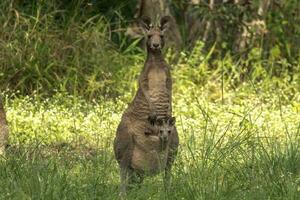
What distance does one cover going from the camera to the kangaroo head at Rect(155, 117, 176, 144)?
6.13 metres

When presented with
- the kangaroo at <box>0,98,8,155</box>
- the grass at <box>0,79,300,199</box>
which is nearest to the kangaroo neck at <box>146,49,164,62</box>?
the grass at <box>0,79,300,199</box>

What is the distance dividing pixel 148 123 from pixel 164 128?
177 mm

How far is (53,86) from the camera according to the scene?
1129cm

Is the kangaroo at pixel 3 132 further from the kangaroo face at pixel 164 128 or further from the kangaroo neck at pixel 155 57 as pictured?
the kangaroo face at pixel 164 128

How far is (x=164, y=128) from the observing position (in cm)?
614

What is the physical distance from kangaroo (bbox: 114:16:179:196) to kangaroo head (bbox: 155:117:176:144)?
0.03 metres

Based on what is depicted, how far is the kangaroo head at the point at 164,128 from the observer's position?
241 inches

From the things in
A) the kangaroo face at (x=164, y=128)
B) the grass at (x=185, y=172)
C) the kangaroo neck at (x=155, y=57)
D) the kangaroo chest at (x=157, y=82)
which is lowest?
the grass at (x=185, y=172)

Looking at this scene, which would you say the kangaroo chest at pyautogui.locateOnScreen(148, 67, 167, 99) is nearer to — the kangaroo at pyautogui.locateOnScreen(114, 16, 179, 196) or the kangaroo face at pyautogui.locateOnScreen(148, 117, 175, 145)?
the kangaroo at pyautogui.locateOnScreen(114, 16, 179, 196)

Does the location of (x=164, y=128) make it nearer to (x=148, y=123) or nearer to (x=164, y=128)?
(x=164, y=128)

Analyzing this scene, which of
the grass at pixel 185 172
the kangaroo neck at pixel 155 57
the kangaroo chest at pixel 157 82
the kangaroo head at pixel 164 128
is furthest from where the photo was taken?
the kangaroo neck at pixel 155 57

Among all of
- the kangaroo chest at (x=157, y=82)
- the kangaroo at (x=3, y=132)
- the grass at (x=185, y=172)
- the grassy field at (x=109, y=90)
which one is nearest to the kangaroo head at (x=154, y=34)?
the kangaroo chest at (x=157, y=82)

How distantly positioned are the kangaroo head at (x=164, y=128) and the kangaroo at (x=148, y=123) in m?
0.03

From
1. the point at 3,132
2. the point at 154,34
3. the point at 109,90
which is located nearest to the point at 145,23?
the point at 154,34
